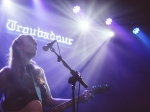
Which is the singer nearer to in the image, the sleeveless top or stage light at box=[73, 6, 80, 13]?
the sleeveless top

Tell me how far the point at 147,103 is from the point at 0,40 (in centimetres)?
571

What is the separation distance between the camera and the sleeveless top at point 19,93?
7.79 feet

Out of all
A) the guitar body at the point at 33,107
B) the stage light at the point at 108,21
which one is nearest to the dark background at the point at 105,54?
the stage light at the point at 108,21

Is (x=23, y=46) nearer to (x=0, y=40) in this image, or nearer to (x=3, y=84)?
(x=3, y=84)

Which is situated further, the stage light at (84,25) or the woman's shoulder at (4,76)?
the stage light at (84,25)

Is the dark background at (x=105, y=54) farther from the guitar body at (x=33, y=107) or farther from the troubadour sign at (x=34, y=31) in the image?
the guitar body at (x=33, y=107)

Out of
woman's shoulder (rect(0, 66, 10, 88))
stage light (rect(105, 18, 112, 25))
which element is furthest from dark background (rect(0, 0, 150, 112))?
woman's shoulder (rect(0, 66, 10, 88))

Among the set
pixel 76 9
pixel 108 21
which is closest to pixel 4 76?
pixel 76 9

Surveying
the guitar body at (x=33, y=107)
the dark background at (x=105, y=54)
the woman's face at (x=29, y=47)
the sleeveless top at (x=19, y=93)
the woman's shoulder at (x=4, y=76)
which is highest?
the dark background at (x=105, y=54)

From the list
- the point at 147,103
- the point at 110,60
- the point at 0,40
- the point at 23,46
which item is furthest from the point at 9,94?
the point at 147,103

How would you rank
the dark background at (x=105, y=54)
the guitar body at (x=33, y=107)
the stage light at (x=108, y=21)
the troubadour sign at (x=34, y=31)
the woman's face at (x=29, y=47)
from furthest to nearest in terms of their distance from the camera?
the stage light at (x=108, y=21) → the dark background at (x=105, y=54) → the troubadour sign at (x=34, y=31) → the woman's face at (x=29, y=47) → the guitar body at (x=33, y=107)

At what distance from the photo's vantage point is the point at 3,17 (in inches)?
186

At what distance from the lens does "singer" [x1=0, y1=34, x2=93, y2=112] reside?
2.40 meters

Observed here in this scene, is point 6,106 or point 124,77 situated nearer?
point 6,106
